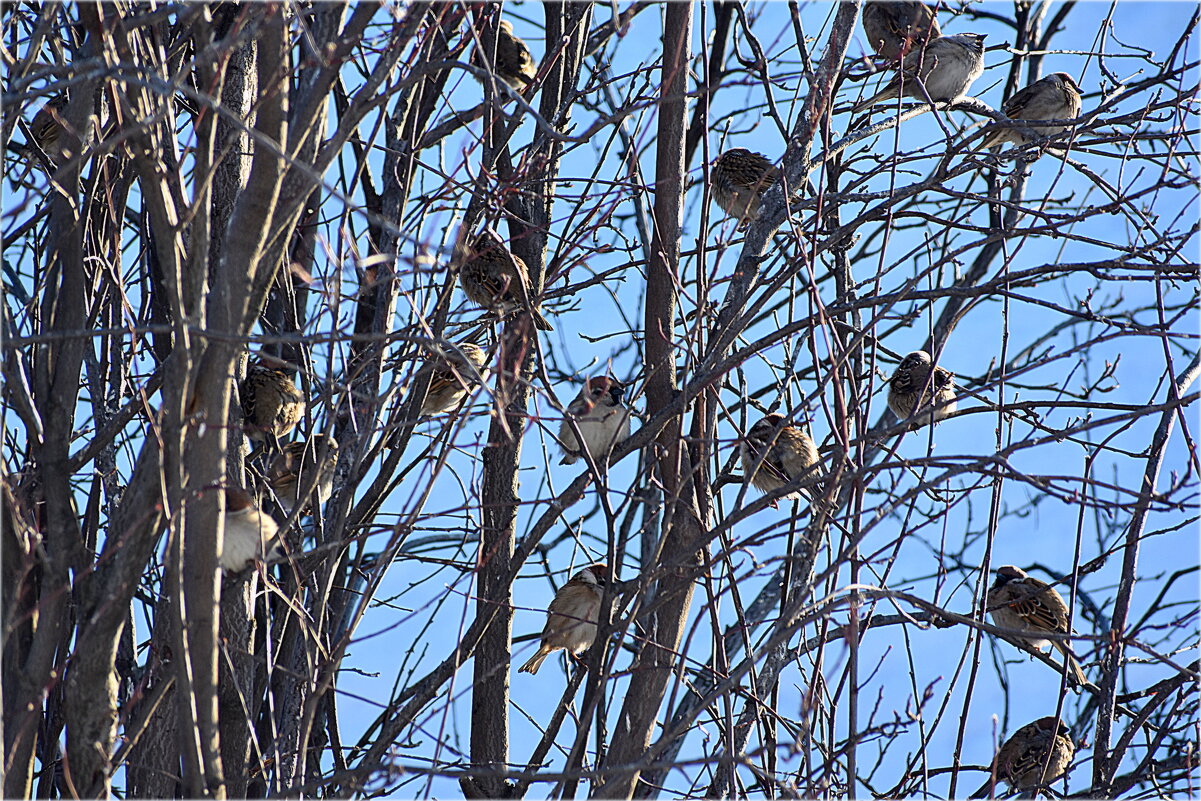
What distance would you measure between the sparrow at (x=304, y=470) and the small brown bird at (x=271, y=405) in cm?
9

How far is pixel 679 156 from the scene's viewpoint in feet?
13.2

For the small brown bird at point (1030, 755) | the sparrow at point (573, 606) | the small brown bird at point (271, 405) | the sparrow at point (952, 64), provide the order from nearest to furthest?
the small brown bird at point (271, 405), the sparrow at point (573, 606), the small brown bird at point (1030, 755), the sparrow at point (952, 64)

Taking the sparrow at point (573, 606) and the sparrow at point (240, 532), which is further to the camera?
the sparrow at point (573, 606)

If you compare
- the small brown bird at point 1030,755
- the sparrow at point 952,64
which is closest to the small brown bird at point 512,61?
the sparrow at point 952,64

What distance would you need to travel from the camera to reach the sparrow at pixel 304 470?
3.09 metres

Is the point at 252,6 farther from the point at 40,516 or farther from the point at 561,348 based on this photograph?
the point at 561,348

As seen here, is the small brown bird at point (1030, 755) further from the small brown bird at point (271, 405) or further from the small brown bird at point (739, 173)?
the small brown bird at point (271, 405)

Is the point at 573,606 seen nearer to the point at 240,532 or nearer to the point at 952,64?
the point at 240,532

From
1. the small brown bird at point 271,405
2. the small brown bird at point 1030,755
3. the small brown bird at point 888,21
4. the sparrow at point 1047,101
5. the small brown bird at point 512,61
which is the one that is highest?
the small brown bird at point 888,21

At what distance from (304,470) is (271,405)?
107 centimetres

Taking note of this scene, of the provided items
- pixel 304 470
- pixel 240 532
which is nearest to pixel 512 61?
pixel 304 470

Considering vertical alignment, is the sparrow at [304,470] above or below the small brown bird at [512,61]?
below

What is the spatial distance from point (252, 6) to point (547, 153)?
4.22ft

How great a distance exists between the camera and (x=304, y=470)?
3.91 metres
